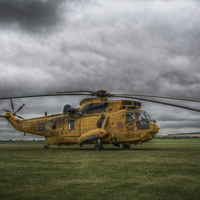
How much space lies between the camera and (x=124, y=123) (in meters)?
25.5

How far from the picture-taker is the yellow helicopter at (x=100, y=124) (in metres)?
25.0

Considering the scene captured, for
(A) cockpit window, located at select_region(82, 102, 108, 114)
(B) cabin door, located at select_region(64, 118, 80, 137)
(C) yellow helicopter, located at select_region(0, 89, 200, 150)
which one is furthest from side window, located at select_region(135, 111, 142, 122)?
(B) cabin door, located at select_region(64, 118, 80, 137)

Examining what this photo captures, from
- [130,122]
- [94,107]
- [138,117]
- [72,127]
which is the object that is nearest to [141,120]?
[138,117]

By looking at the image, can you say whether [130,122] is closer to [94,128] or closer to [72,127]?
[94,128]

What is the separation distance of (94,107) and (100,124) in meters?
2.07

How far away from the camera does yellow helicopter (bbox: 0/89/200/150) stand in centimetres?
2497

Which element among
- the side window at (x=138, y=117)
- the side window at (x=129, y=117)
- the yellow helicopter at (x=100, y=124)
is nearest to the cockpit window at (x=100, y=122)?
the yellow helicopter at (x=100, y=124)

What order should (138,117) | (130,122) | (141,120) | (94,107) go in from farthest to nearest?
(94,107)
(130,122)
(138,117)
(141,120)

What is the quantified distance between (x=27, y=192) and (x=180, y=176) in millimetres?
5576

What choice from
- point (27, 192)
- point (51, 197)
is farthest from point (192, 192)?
point (27, 192)

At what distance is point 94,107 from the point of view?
89.5 feet

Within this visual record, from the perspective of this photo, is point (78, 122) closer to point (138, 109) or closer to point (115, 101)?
point (115, 101)

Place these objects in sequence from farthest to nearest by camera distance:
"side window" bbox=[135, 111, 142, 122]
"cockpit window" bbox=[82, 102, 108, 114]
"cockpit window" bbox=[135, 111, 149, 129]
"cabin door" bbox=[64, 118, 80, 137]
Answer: "cabin door" bbox=[64, 118, 80, 137], "cockpit window" bbox=[82, 102, 108, 114], "side window" bbox=[135, 111, 142, 122], "cockpit window" bbox=[135, 111, 149, 129]

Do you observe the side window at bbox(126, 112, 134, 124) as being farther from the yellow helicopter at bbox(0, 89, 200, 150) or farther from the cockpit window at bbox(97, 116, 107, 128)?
the cockpit window at bbox(97, 116, 107, 128)
